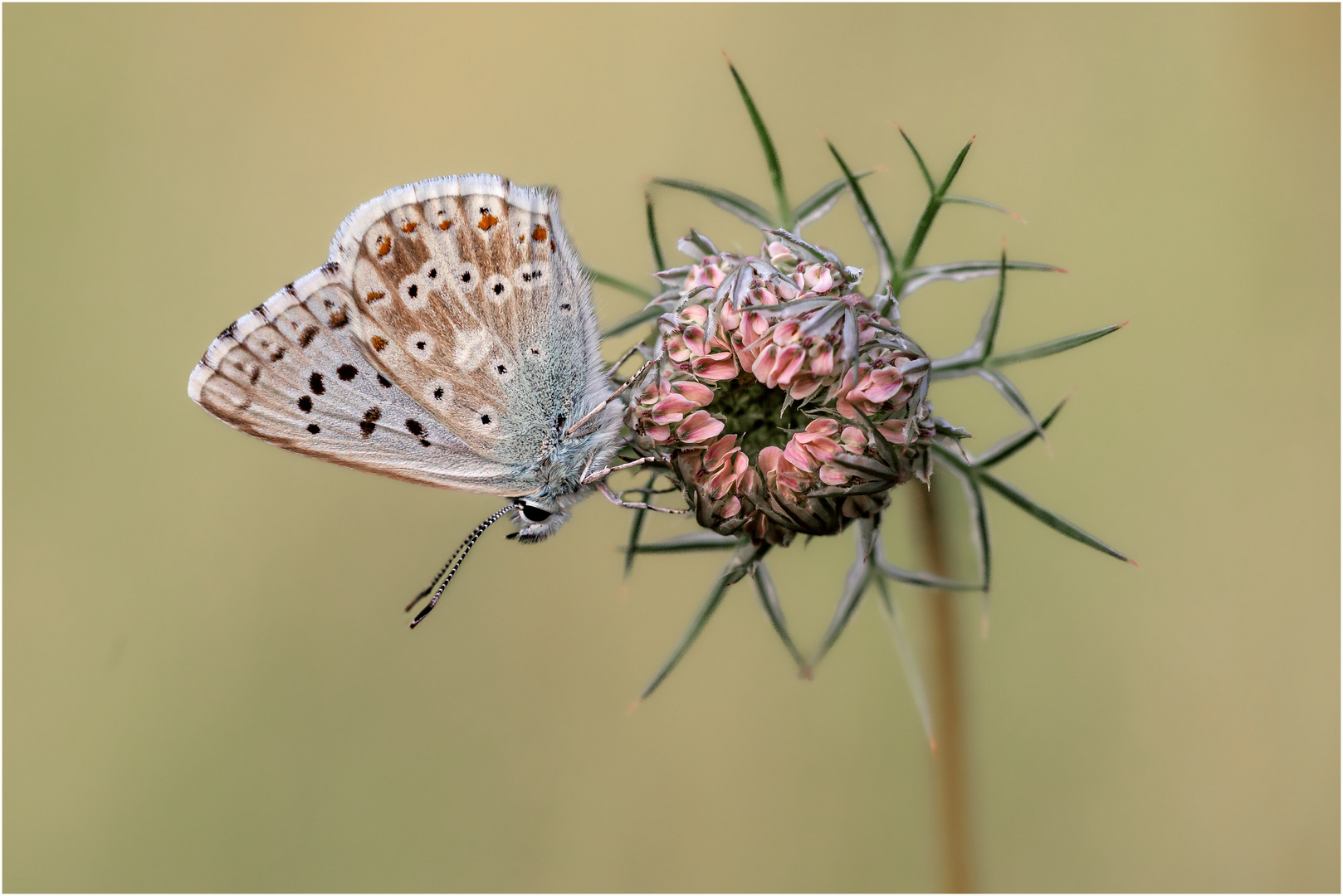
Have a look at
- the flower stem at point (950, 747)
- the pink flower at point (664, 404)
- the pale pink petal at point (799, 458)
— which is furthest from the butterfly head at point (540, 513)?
the flower stem at point (950, 747)

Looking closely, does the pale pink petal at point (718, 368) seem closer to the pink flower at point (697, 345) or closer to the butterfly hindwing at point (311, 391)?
the pink flower at point (697, 345)

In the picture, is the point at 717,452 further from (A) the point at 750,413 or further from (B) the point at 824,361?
(B) the point at 824,361

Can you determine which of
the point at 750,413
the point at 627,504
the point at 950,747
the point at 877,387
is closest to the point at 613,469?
the point at 627,504

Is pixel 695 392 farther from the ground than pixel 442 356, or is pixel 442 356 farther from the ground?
pixel 442 356

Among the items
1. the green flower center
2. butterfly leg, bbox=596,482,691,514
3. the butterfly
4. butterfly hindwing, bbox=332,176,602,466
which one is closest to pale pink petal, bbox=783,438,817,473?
the green flower center

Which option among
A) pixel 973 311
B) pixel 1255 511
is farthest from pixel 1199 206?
pixel 1255 511

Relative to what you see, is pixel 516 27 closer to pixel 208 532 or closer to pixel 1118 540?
pixel 208 532

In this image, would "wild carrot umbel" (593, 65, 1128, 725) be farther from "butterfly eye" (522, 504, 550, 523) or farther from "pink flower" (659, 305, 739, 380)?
"butterfly eye" (522, 504, 550, 523)
